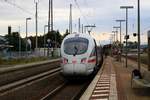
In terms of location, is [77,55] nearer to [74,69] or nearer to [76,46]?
[76,46]

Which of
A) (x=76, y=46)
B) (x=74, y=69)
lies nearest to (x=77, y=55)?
(x=76, y=46)

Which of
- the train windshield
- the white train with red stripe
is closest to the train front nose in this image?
the white train with red stripe

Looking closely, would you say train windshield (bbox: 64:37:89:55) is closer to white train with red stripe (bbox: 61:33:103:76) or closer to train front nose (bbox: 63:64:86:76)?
white train with red stripe (bbox: 61:33:103:76)

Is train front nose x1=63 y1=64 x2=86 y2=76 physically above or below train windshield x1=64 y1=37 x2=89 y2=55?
below

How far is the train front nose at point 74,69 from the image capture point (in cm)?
2653

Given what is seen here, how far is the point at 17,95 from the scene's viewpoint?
21656 millimetres

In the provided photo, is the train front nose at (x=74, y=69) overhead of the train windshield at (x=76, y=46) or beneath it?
beneath

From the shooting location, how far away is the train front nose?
87.0 ft

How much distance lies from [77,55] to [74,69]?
1.02m

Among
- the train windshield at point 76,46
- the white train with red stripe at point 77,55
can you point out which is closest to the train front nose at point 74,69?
the white train with red stripe at point 77,55

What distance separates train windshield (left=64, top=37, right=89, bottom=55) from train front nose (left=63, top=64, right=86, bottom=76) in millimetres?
949

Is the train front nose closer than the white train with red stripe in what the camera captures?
Yes

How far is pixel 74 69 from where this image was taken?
2652 cm

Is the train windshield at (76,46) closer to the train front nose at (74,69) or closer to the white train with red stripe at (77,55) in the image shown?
the white train with red stripe at (77,55)
